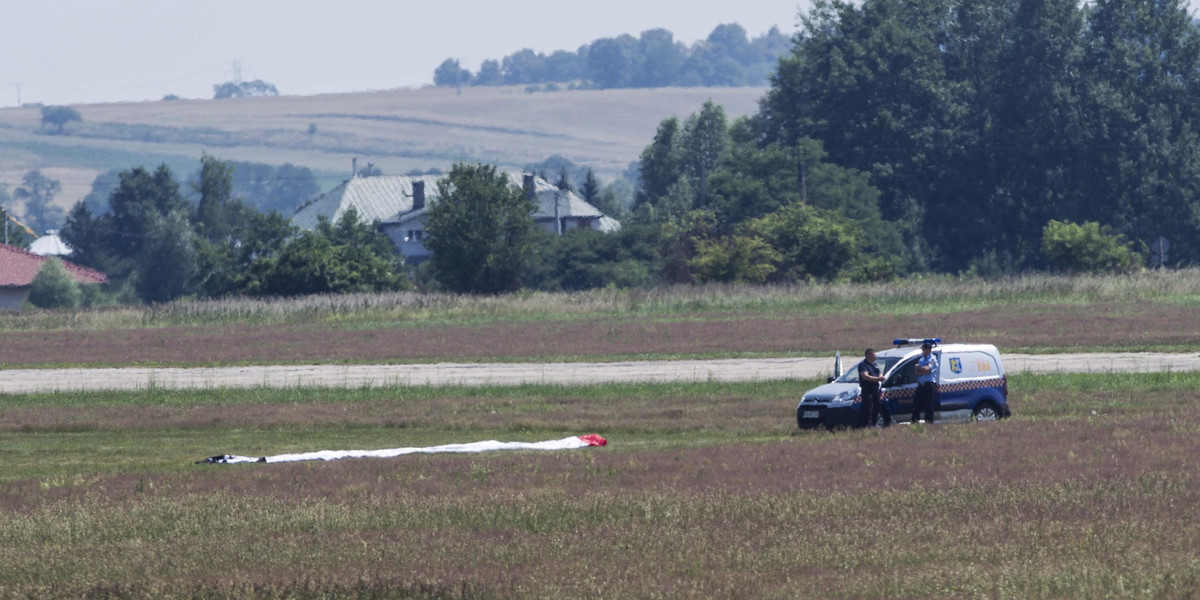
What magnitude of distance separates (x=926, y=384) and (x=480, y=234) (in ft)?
236

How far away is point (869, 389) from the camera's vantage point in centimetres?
2905

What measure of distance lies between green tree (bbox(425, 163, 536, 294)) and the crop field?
184 ft

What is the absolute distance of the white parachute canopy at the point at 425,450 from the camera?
26969mm

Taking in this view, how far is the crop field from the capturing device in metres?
15.2

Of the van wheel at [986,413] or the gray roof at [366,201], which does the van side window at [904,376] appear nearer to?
the van wheel at [986,413]

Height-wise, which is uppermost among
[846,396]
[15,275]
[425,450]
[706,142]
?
[706,142]

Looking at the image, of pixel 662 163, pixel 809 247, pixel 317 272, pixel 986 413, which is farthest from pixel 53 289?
pixel 986 413

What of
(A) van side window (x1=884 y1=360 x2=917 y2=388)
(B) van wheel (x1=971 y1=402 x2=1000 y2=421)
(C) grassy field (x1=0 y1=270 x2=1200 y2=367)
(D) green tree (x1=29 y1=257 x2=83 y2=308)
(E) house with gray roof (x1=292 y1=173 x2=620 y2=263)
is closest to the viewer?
(B) van wheel (x1=971 y1=402 x2=1000 y2=421)

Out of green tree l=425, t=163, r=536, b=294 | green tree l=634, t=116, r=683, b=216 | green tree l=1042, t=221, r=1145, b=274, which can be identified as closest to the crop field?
green tree l=425, t=163, r=536, b=294

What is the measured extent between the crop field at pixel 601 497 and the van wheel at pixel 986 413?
77 centimetres

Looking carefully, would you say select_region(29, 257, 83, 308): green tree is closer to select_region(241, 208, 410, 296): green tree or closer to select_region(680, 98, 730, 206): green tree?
select_region(241, 208, 410, 296): green tree

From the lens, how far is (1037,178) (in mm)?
127000

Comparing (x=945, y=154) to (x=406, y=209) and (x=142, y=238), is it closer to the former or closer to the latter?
(x=406, y=209)

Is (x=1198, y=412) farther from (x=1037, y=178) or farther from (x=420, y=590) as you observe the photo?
(x=1037, y=178)
